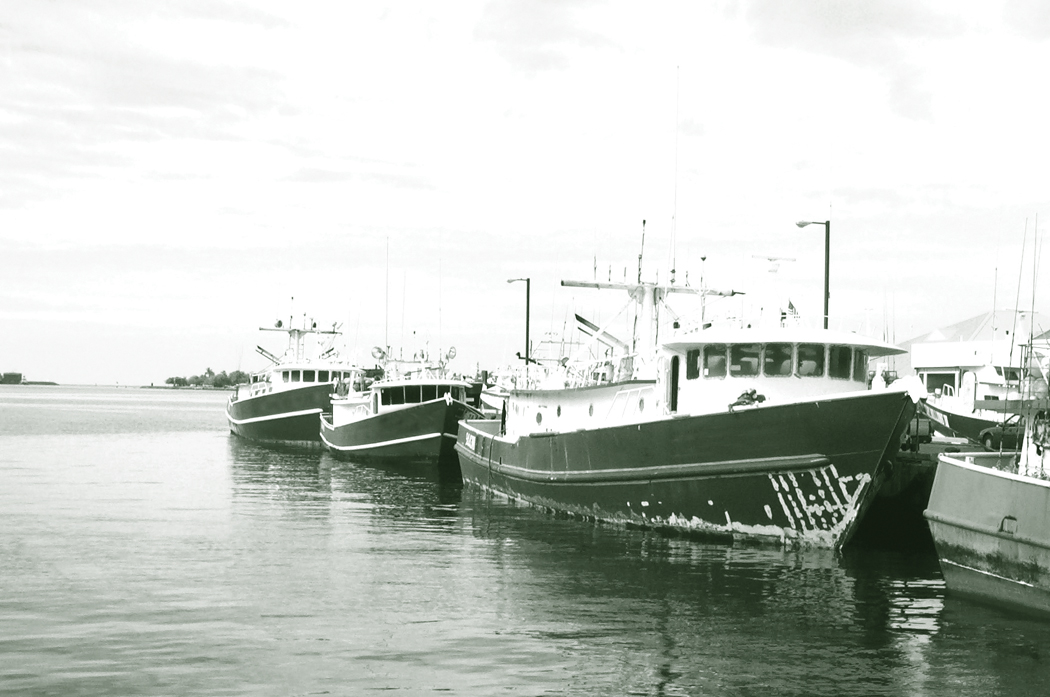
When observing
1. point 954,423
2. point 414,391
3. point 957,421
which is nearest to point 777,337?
point 957,421

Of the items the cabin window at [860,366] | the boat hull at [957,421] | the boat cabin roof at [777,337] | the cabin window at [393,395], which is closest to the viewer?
the boat cabin roof at [777,337]

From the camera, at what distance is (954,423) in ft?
124

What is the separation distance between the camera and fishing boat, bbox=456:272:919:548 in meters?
18.2

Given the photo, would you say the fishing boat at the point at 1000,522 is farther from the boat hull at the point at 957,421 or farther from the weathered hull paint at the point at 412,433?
the weathered hull paint at the point at 412,433

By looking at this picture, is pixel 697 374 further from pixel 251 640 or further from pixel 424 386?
pixel 424 386

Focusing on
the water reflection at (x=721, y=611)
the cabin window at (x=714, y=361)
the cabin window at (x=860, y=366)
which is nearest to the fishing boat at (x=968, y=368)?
the cabin window at (x=860, y=366)

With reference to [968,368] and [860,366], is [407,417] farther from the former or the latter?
[968,368]

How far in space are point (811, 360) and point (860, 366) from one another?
1.26 metres

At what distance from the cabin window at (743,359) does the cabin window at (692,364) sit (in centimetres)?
67

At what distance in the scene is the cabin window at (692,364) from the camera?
2081 cm

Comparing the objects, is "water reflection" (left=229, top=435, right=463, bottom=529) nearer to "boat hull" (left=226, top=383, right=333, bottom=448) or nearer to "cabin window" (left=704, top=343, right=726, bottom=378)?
"boat hull" (left=226, top=383, right=333, bottom=448)

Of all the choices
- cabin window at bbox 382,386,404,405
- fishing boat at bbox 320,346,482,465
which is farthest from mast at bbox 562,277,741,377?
cabin window at bbox 382,386,404,405

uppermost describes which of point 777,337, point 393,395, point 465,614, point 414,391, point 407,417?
point 777,337

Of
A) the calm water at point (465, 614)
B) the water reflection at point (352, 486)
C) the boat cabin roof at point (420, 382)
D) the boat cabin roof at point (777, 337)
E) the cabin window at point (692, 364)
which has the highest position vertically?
the boat cabin roof at point (777, 337)
